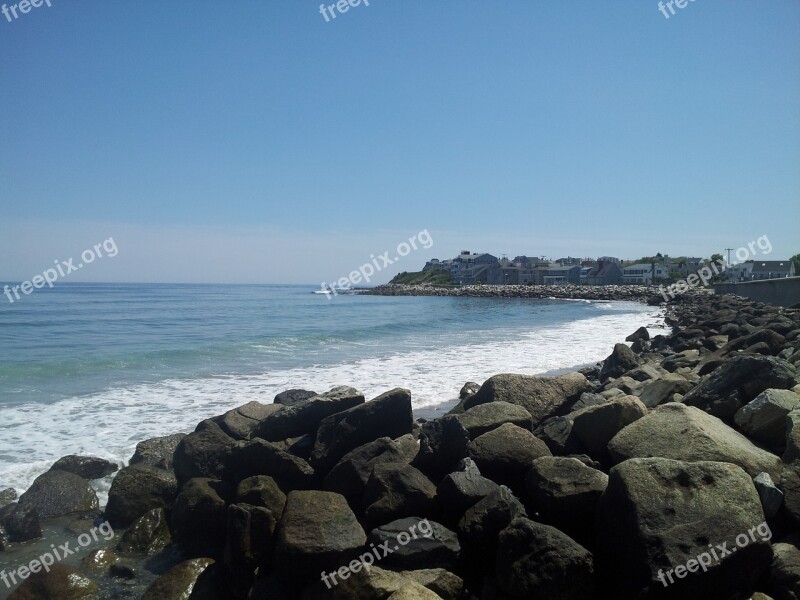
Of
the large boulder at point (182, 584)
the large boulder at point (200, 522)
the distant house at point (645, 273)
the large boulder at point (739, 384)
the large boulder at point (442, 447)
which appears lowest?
the large boulder at point (182, 584)

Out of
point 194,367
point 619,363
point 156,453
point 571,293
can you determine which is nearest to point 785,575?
point 156,453

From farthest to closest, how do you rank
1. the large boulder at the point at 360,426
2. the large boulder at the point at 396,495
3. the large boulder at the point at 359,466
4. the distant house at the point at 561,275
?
1. the distant house at the point at 561,275
2. the large boulder at the point at 360,426
3. the large boulder at the point at 359,466
4. the large boulder at the point at 396,495

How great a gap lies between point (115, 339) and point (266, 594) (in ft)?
73.1

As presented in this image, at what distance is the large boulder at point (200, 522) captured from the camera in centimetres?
566

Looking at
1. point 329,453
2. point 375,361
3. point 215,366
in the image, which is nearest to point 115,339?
point 215,366

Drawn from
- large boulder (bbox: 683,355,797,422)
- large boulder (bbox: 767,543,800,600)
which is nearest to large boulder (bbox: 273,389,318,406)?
large boulder (bbox: 683,355,797,422)

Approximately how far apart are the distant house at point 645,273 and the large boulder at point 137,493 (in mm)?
108731

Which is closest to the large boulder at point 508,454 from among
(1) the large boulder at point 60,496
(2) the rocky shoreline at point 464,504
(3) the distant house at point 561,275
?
(2) the rocky shoreline at point 464,504

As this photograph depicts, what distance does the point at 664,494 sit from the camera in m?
4.01

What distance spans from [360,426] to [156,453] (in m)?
3.37

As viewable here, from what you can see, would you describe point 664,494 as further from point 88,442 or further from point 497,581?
point 88,442

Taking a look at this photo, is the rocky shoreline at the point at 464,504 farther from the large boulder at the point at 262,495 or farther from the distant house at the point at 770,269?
the distant house at the point at 770,269

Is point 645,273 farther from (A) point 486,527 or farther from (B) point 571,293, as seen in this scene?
(A) point 486,527

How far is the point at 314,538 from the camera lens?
4555 mm
